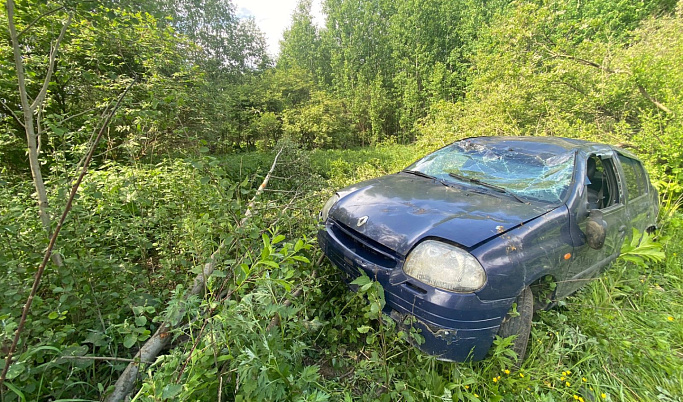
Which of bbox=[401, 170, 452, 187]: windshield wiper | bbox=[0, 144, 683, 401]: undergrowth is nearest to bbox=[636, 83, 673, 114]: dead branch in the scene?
bbox=[0, 144, 683, 401]: undergrowth

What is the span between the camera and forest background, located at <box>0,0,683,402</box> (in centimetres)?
141

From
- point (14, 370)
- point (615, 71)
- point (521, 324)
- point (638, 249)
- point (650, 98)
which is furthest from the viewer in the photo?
point (615, 71)

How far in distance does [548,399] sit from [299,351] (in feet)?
5.14

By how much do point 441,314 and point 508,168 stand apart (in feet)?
5.72

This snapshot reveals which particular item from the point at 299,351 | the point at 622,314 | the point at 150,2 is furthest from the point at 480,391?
the point at 150,2

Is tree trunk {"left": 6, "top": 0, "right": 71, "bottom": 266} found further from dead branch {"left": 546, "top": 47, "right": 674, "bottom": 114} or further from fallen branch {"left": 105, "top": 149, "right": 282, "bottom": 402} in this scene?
dead branch {"left": 546, "top": 47, "right": 674, "bottom": 114}

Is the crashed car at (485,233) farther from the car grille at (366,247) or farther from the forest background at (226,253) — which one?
the forest background at (226,253)

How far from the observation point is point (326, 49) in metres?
27.0

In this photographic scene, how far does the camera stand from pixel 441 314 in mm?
1620

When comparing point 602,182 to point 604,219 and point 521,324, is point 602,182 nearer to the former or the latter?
point 604,219

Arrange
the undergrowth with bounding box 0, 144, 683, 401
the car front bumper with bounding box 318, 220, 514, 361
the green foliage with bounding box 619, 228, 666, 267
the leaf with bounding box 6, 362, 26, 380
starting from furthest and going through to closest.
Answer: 1. the green foliage with bounding box 619, 228, 666, 267
2. the car front bumper with bounding box 318, 220, 514, 361
3. the undergrowth with bounding box 0, 144, 683, 401
4. the leaf with bounding box 6, 362, 26, 380

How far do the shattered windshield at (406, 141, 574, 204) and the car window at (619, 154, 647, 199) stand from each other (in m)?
0.92

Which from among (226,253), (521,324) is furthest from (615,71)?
(226,253)

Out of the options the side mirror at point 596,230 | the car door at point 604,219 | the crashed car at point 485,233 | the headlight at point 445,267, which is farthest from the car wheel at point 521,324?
A: the side mirror at point 596,230
